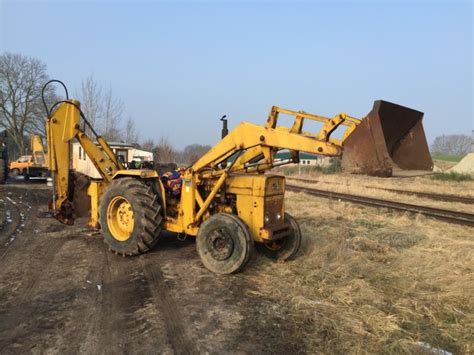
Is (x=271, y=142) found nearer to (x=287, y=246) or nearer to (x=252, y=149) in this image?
(x=252, y=149)

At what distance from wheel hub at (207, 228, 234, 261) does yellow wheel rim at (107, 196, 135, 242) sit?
5.80ft

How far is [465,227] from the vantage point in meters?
9.26

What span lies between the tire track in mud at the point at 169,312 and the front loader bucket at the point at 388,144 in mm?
3232

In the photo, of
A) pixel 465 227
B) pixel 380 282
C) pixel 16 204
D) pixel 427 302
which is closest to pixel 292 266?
pixel 380 282

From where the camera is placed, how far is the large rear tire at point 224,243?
5.43 m

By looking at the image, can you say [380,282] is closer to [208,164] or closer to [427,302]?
[427,302]

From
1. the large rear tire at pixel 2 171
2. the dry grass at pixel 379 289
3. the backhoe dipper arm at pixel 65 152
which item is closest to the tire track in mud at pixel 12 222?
the backhoe dipper arm at pixel 65 152

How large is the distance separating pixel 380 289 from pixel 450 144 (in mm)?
97330

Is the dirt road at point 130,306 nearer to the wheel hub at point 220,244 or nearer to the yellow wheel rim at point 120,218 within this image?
the wheel hub at point 220,244

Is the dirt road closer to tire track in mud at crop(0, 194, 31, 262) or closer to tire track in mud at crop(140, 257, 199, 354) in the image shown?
tire track in mud at crop(140, 257, 199, 354)

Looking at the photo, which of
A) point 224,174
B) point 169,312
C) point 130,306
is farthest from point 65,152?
point 169,312

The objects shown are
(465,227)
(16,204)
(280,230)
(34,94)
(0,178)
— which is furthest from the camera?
(34,94)

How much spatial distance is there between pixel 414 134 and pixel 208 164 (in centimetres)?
425

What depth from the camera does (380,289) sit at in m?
5.12
